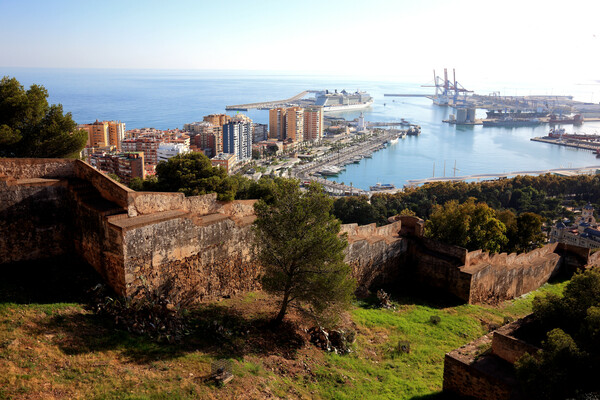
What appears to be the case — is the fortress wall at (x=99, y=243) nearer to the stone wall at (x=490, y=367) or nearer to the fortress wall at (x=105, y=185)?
the fortress wall at (x=105, y=185)

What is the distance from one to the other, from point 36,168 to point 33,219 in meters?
0.98

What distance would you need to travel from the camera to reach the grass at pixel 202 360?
439 cm

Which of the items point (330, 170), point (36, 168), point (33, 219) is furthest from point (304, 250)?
point (330, 170)

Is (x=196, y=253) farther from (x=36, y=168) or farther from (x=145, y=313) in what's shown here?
(x=36, y=168)

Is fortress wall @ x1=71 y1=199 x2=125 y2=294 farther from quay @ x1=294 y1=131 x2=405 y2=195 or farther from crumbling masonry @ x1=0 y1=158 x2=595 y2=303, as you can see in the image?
quay @ x1=294 y1=131 x2=405 y2=195

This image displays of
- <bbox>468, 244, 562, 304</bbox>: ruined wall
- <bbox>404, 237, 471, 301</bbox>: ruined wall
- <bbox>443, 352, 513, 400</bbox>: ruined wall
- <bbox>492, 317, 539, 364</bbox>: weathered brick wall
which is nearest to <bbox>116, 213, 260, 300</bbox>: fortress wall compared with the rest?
<bbox>443, 352, 513, 400</bbox>: ruined wall

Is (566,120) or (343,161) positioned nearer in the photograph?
(343,161)

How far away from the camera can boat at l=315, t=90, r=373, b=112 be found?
118938 millimetres

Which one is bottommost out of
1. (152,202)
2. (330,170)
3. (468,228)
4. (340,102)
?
(330,170)

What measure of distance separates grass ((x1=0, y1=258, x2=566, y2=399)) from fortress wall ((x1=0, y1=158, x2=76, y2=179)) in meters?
1.99

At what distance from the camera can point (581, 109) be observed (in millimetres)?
128375

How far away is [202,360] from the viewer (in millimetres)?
5258

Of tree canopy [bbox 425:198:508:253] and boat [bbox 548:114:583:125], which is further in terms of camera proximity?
boat [bbox 548:114:583:125]

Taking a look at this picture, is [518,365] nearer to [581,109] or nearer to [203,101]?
[203,101]
